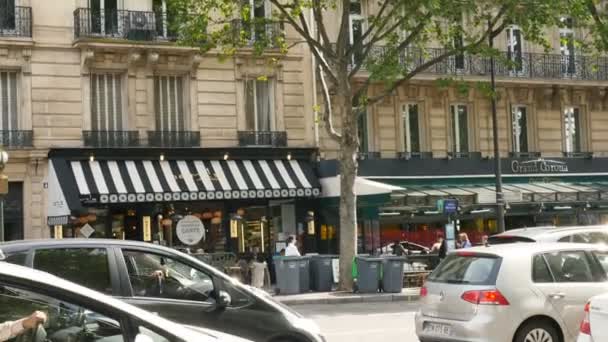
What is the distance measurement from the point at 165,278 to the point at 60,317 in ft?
14.2

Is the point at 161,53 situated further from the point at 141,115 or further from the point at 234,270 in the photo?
the point at 234,270

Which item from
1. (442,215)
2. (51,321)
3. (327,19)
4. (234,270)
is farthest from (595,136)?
(51,321)

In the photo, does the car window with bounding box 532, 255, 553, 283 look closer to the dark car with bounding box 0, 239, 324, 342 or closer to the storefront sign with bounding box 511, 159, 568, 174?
the dark car with bounding box 0, 239, 324, 342

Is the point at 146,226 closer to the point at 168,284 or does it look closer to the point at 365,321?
the point at 365,321

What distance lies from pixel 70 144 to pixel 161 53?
394cm

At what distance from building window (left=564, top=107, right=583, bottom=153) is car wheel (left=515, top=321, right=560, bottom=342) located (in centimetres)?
2556

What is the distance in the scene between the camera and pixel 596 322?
7520mm

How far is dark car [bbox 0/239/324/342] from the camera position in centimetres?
856

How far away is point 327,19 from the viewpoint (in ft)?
101

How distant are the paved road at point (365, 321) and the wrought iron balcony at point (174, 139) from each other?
343 inches

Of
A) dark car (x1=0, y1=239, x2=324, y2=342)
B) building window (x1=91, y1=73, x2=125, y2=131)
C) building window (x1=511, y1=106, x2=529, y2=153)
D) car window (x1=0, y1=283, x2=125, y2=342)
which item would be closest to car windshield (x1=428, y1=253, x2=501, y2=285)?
dark car (x1=0, y1=239, x2=324, y2=342)

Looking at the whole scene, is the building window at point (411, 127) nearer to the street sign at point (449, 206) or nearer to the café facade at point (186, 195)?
the café facade at point (186, 195)

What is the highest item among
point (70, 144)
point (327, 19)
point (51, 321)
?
point (327, 19)

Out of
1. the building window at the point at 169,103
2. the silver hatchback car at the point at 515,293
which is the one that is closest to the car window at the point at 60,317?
the silver hatchback car at the point at 515,293
